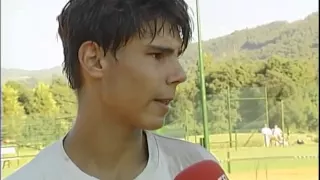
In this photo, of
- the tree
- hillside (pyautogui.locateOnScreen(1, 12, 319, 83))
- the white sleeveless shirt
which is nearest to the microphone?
the white sleeveless shirt

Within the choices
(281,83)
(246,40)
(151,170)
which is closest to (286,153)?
(281,83)

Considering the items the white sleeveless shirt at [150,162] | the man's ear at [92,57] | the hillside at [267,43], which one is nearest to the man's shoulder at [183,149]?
the white sleeveless shirt at [150,162]

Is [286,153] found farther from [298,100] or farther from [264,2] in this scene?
[264,2]

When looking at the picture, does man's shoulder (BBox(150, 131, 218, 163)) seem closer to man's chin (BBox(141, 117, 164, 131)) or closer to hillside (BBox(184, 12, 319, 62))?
man's chin (BBox(141, 117, 164, 131))

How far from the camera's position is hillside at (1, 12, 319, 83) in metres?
2.60

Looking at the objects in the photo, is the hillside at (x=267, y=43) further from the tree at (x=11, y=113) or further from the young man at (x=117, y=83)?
the young man at (x=117, y=83)

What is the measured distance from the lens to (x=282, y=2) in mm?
2648

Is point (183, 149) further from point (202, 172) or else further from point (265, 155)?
point (265, 155)

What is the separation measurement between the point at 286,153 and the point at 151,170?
7.39ft

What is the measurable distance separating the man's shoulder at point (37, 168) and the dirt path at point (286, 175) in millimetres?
2236

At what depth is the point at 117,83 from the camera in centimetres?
55

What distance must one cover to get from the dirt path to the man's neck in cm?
221

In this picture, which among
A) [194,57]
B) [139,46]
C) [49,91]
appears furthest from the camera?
[49,91]

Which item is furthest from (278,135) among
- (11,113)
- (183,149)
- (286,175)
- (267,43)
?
(183,149)
